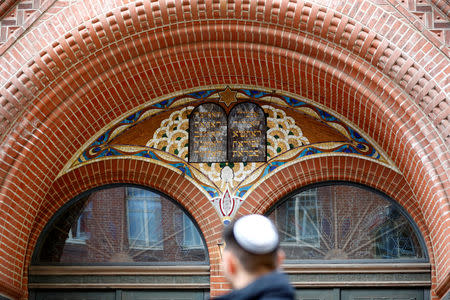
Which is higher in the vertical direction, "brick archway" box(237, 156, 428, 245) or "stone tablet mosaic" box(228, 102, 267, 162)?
"stone tablet mosaic" box(228, 102, 267, 162)

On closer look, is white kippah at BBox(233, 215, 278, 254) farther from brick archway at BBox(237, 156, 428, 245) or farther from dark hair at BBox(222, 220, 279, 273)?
brick archway at BBox(237, 156, 428, 245)

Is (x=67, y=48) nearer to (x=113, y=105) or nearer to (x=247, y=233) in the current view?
(x=113, y=105)

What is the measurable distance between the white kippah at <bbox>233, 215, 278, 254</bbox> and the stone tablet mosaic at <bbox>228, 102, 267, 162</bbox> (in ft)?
16.8

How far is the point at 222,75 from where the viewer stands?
7.36m

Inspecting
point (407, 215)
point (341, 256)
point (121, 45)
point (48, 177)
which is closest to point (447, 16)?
point (407, 215)

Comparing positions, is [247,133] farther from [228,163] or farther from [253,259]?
[253,259]

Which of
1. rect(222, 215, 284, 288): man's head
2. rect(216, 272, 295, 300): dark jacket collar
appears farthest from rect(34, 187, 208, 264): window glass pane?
rect(216, 272, 295, 300): dark jacket collar

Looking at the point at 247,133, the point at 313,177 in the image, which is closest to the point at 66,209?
the point at 247,133

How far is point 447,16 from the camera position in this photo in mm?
6137

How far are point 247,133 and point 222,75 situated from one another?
0.71m

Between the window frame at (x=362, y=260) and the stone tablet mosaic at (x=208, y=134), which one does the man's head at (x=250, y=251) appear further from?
the stone tablet mosaic at (x=208, y=134)

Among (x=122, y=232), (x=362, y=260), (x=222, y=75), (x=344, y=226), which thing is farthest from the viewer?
(x=122, y=232)

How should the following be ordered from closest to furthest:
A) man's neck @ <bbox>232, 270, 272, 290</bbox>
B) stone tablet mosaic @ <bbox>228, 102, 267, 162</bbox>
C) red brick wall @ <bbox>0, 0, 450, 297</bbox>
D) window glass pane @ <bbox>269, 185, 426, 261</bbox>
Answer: man's neck @ <bbox>232, 270, 272, 290</bbox>
red brick wall @ <bbox>0, 0, 450, 297</bbox>
window glass pane @ <bbox>269, 185, 426, 261</bbox>
stone tablet mosaic @ <bbox>228, 102, 267, 162</bbox>

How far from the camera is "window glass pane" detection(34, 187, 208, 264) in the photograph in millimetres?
→ 7406
